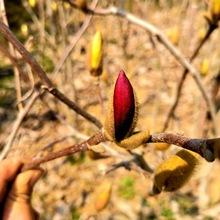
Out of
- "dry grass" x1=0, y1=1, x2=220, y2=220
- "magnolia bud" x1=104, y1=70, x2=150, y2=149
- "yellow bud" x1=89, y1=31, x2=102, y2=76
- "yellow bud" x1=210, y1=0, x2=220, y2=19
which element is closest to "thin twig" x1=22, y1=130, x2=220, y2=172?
"magnolia bud" x1=104, y1=70, x2=150, y2=149

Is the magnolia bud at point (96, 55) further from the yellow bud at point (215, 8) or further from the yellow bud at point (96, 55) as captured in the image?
the yellow bud at point (215, 8)

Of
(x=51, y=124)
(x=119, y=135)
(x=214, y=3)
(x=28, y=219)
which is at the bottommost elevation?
(x=51, y=124)

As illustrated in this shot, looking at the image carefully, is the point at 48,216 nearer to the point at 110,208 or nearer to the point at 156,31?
the point at 110,208

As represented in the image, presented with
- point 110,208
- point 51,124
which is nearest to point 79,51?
point 51,124

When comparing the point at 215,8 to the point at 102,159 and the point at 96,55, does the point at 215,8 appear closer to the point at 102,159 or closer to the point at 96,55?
the point at 96,55

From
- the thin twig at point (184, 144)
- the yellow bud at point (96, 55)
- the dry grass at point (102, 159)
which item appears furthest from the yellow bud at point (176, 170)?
the dry grass at point (102, 159)

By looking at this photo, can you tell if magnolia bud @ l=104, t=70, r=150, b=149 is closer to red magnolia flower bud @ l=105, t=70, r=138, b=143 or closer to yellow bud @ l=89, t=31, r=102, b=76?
red magnolia flower bud @ l=105, t=70, r=138, b=143

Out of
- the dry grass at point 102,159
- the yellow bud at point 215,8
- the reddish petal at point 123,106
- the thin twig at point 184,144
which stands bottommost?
the dry grass at point 102,159

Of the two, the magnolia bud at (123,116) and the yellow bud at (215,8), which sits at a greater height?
the yellow bud at (215,8)
